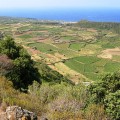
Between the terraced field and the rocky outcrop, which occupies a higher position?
the rocky outcrop

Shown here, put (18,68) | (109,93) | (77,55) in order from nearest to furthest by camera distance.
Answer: (109,93), (18,68), (77,55)

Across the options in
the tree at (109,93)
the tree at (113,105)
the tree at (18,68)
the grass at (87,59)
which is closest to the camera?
the tree at (113,105)

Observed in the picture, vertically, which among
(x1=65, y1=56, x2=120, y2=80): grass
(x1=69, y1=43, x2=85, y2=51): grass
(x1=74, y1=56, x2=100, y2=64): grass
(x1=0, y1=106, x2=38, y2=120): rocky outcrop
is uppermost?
(x1=0, y1=106, x2=38, y2=120): rocky outcrop

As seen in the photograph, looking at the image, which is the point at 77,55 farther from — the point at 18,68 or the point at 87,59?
the point at 18,68

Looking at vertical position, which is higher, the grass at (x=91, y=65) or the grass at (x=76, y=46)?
the grass at (x=76, y=46)

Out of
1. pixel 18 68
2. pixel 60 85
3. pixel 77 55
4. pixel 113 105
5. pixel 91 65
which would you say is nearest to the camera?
pixel 113 105

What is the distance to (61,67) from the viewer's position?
65.0 m

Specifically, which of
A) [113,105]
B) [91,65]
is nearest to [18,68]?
[113,105]

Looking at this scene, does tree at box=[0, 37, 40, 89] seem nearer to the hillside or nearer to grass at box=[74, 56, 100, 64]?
the hillside

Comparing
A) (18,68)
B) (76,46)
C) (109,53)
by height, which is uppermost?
(18,68)

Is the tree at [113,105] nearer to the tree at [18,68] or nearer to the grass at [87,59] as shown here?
the tree at [18,68]

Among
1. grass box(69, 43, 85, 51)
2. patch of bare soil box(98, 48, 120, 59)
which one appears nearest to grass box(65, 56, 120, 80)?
patch of bare soil box(98, 48, 120, 59)

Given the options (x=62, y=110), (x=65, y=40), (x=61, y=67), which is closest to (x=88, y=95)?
(x=62, y=110)

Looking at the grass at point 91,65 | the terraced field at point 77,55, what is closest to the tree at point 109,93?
the terraced field at point 77,55
